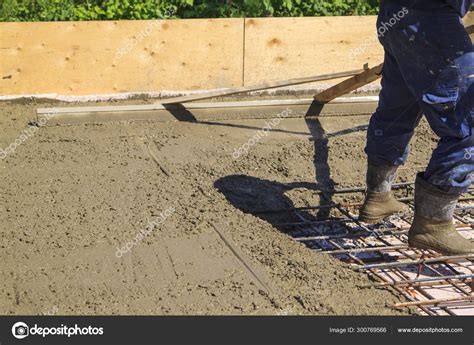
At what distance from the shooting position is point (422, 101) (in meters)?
4.18

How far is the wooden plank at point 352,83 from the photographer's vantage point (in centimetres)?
591

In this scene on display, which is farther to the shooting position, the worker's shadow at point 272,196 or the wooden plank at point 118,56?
the wooden plank at point 118,56

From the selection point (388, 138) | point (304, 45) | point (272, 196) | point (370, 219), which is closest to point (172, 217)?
point (272, 196)

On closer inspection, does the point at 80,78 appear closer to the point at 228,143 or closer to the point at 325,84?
the point at 228,143

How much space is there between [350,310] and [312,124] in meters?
3.07

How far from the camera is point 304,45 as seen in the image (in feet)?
24.4

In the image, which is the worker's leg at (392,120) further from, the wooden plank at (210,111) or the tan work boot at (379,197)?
the wooden plank at (210,111)

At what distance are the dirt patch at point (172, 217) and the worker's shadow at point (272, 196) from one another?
14mm

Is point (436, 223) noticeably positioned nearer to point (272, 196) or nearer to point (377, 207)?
point (377, 207)

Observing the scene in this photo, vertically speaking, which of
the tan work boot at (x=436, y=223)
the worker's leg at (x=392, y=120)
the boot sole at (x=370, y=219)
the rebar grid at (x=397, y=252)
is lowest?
the rebar grid at (x=397, y=252)

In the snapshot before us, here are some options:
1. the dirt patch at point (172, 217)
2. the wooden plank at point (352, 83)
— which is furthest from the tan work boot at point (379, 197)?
the wooden plank at point (352, 83)

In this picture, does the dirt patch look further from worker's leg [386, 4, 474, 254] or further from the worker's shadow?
worker's leg [386, 4, 474, 254]

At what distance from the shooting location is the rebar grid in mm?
4152
